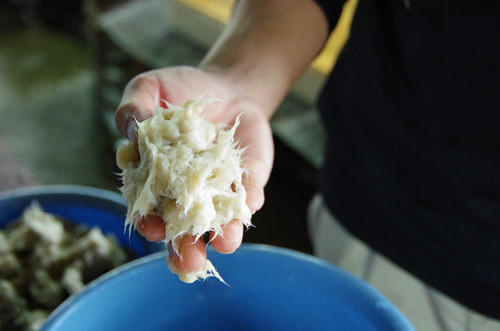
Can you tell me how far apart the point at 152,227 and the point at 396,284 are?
0.48m

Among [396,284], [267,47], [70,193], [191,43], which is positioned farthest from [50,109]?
[396,284]

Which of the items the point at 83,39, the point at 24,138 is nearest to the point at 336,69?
the point at 24,138

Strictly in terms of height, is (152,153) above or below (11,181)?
above

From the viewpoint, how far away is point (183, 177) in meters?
0.48

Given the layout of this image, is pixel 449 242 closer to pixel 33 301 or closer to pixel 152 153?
pixel 152 153

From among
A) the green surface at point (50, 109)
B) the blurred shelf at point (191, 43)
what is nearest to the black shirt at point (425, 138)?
the blurred shelf at point (191, 43)

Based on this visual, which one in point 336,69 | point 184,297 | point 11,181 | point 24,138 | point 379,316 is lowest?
point 24,138

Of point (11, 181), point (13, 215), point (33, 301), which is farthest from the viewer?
point (11, 181)

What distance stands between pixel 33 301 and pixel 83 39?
2.09m

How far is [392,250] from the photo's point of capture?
74 centimetres

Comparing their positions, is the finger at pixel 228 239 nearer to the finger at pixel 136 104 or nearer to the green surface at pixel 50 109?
the finger at pixel 136 104

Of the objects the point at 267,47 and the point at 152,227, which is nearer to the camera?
the point at 152,227

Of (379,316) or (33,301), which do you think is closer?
(379,316)

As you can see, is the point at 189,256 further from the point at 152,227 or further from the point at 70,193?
the point at 70,193
